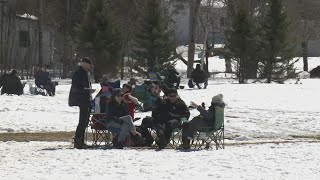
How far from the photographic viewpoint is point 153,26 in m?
40.6

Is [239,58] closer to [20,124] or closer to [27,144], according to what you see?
[20,124]

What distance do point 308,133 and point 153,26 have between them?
24358 mm

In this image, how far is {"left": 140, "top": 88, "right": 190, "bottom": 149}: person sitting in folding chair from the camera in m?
13.0

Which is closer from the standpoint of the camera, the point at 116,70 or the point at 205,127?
the point at 205,127

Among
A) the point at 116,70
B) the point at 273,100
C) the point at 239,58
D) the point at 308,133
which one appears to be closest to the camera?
the point at 308,133

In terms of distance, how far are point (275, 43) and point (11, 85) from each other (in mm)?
18743

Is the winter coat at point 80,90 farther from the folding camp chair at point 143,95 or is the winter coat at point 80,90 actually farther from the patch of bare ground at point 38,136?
the folding camp chair at point 143,95

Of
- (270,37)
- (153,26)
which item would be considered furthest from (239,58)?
(153,26)

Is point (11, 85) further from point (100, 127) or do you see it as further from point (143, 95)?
point (100, 127)

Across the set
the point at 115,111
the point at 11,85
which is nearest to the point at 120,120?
the point at 115,111

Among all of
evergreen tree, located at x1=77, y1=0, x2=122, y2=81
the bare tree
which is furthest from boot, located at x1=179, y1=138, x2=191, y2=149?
the bare tree

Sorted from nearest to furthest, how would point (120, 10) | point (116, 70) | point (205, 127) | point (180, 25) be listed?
point (205, 127) < point (116, 70) < point (120, 10) < point (180, 25)

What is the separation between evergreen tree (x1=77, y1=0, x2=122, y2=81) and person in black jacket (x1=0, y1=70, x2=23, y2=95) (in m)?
14.6

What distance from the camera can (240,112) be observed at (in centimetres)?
2194
